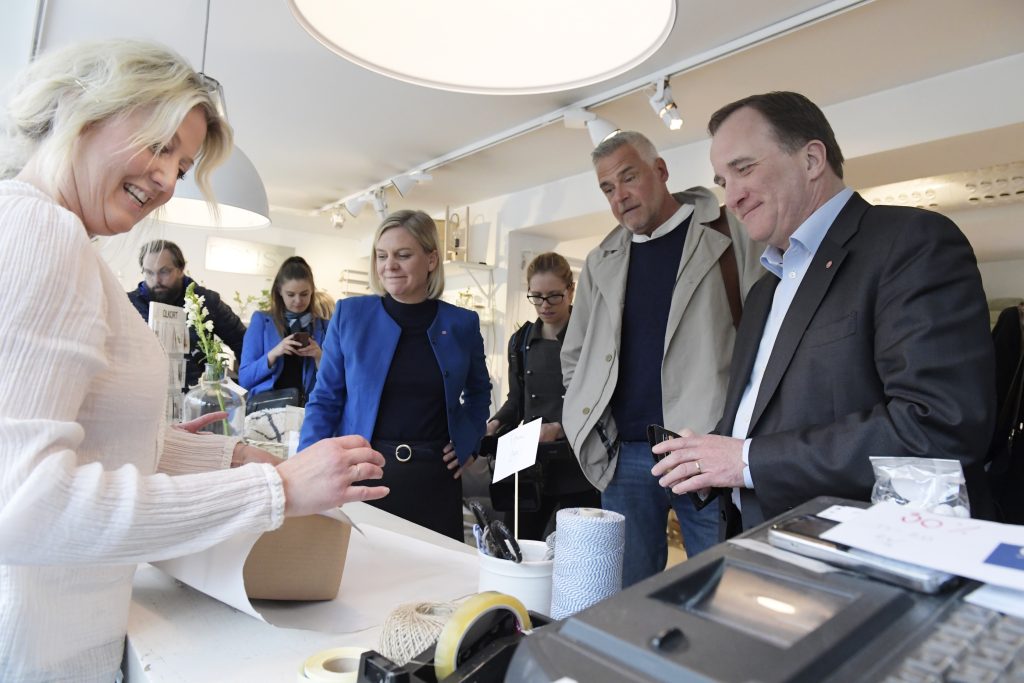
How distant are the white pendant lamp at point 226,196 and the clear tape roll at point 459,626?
1.40m

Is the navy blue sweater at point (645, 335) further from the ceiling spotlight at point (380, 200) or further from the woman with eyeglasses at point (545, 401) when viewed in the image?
the ceiling spotlight at point (380, 200)

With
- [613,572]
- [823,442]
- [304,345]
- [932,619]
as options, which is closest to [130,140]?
[613,572]

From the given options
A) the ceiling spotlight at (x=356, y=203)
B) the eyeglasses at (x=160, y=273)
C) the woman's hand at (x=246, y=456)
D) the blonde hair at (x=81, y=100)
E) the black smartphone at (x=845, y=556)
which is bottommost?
the woman's hand at (x=246, y=456)

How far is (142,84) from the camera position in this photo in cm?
79

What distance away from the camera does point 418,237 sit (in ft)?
6.66

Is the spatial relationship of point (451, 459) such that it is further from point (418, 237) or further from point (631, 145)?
point (631, 145)

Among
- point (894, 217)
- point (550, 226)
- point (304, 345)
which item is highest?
point (550, 226)

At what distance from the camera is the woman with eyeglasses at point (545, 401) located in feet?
8.14

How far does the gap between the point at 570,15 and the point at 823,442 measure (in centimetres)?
75

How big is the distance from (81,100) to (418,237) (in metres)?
1.30

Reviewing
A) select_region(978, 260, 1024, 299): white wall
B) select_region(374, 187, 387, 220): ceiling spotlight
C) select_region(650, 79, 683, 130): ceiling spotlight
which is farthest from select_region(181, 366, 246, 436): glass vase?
select_region(978, 260, 1024, 299): white wall

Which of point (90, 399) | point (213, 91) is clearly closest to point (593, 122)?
point (213, 91)

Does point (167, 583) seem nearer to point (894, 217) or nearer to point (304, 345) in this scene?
point (894, 217)

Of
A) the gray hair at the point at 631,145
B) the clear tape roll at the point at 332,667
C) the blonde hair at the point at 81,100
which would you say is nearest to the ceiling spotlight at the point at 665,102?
the gray hair at the point at 631,145
